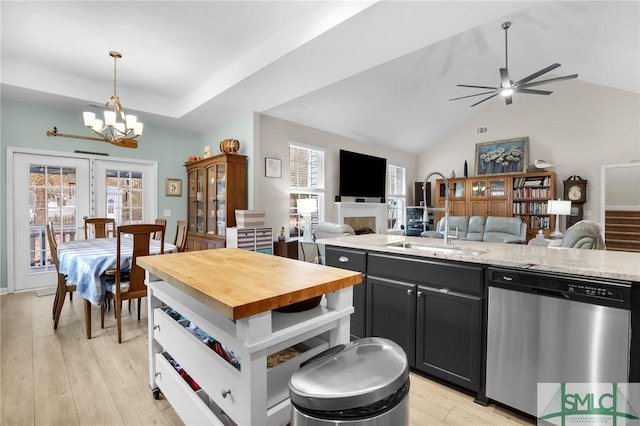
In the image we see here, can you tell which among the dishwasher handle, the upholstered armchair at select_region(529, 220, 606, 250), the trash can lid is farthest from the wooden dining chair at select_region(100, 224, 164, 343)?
the upholstered armchair at select_region(529, 220, 606, 250)

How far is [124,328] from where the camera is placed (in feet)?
9.30

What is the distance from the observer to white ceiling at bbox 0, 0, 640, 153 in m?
2.61

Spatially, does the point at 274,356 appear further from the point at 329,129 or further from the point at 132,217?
the point at 329,129

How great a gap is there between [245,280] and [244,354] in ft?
1.02

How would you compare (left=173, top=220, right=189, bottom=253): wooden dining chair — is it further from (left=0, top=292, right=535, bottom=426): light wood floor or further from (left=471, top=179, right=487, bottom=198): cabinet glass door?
(left=471, top=179, right=487, bottom=198): cabinet glass door

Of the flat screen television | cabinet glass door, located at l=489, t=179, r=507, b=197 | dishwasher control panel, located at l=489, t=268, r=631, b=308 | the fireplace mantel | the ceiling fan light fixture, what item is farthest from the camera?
cabinet glass door, located at l=489, t=179, r=507, b=197

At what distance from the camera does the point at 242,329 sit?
92 cm

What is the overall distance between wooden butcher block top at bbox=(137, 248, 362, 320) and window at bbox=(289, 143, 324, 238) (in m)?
3.78

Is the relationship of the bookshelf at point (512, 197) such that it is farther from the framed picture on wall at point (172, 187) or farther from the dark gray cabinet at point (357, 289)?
the framed picture on wall at point (172, 187)

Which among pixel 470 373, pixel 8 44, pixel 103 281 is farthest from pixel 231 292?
pixel 8 44

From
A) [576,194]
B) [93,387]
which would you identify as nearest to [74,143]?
[93,387]

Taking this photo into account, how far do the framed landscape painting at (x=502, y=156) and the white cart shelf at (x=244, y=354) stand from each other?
23.7 ft

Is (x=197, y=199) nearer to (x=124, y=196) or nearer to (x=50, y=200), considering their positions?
(x=124, y=196)

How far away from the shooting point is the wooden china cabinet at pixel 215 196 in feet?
14.6
